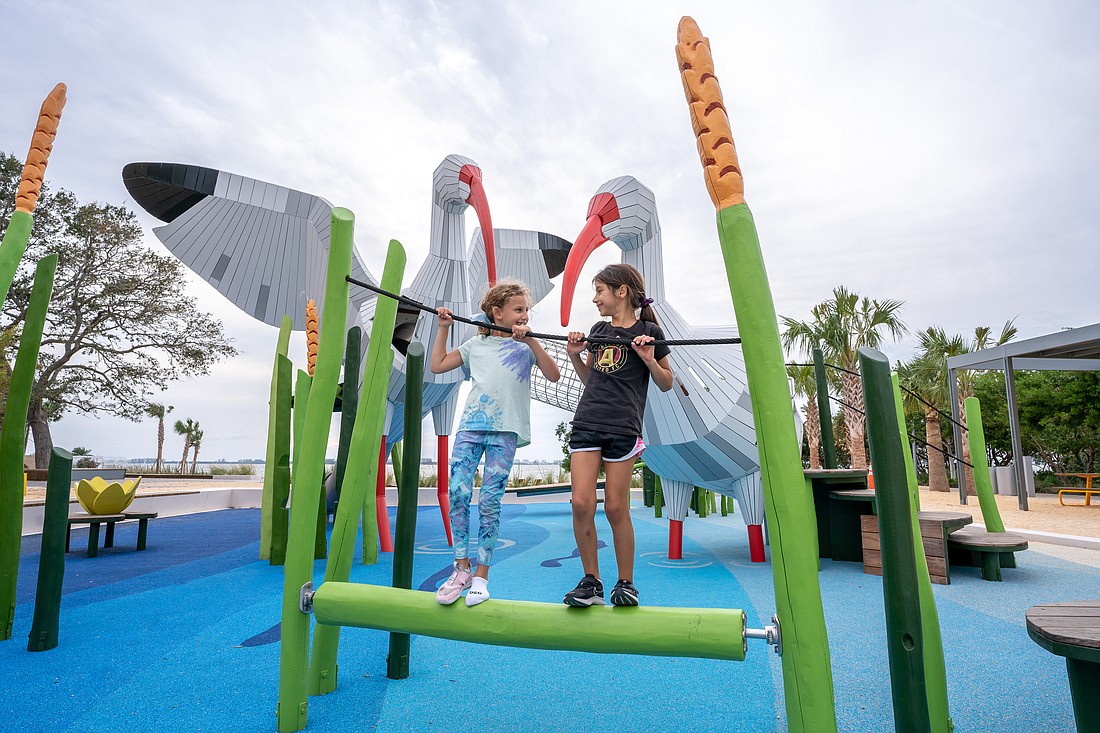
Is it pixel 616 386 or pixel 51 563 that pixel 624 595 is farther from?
pixel 51 563

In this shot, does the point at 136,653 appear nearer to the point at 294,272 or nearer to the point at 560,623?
the point at 560,623

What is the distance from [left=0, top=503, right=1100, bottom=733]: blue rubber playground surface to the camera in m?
2.45

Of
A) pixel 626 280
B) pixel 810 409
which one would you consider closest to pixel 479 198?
pixel 626 280

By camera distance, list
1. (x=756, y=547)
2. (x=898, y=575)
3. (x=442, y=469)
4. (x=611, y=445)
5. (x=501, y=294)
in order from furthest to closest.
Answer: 1. (x=442, y=469)
2. (x=756, y=547)
3. (x=501, y=294)
4. (x=611, y=445)
5. (x=898, y=575)

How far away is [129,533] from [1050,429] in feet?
90.4

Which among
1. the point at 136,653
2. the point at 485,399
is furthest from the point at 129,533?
the point at 485,399

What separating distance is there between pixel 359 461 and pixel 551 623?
126cm

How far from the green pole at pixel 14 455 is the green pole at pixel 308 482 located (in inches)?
82.0

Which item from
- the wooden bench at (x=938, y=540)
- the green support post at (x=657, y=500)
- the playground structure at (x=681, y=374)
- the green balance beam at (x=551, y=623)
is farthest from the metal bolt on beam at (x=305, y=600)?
the green support post at (x=657, y=500)

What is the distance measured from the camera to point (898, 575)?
6.62 feet

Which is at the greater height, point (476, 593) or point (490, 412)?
point (490, 412)

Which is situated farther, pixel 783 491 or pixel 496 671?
pixel 496 671

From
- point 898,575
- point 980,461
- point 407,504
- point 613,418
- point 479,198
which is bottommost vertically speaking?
point 898,575

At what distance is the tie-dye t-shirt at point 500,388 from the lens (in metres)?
2.69
